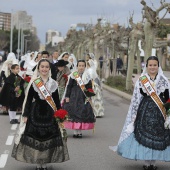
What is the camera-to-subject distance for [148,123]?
799 centimetres

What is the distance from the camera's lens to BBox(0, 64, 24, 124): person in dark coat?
14383 millimetres

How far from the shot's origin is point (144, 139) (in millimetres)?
7930

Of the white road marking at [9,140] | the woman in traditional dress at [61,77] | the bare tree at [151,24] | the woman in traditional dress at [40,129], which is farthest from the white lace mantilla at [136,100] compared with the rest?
the bare tree at [151,24]

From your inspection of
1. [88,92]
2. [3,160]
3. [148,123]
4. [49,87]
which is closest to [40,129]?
[49,87]

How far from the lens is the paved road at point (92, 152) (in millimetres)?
8460

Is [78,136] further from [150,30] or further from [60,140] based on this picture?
[150,30]

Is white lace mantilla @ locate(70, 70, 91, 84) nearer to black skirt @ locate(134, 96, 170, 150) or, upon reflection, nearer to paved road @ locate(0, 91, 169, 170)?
paved road @ locate(0, 91, 169, 170)

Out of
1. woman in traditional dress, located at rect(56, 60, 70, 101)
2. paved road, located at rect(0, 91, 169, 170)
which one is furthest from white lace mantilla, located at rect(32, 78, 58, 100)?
woman in traditional dress, located at rect(56, 60, 70, 101)

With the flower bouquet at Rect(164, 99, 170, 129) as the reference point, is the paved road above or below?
below

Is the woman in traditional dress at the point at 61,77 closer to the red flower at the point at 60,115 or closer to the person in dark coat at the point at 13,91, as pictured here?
the person in dark coat at the point at 13,91

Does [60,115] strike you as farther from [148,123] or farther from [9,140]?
[9,140]

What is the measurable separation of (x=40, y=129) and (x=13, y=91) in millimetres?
6951

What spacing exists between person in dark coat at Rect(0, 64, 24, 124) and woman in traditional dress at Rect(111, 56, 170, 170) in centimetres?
657

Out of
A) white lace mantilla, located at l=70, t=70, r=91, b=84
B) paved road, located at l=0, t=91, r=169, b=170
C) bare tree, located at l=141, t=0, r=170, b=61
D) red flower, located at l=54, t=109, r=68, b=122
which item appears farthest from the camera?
bare tree, located at l=141, t=0, r=170, b=61
